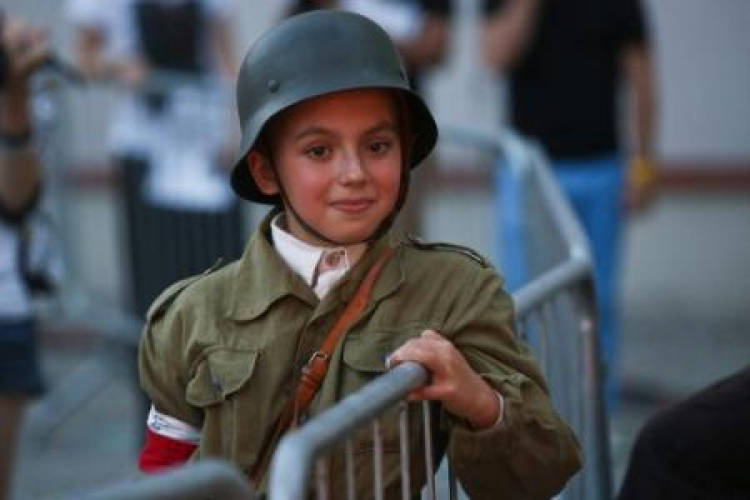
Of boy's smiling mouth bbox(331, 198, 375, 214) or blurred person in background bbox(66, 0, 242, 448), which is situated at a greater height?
boy's smiling mouth bbox(331, 198, 375, 214)

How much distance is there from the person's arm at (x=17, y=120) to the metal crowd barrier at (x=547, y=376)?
140 centimetres

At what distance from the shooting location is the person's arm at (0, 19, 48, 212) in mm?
5414

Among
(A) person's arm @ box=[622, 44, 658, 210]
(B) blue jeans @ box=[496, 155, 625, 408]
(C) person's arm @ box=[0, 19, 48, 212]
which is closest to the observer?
(C) person's arm @ box=[0, 19, 48, 212]

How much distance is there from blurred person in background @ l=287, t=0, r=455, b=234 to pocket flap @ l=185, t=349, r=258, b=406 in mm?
4191

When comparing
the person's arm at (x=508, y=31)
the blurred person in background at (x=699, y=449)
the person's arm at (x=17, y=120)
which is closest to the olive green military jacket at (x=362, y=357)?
the blurred person in background at (x=699, y=449)

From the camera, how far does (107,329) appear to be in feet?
28.3

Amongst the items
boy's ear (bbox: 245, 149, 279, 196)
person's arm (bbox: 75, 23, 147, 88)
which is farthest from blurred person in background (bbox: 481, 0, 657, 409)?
boy's ear (bbox: 245, 149, 279, 196)

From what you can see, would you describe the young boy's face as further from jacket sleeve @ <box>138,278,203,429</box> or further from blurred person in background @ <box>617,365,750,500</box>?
blurred person in background @ <box>617,365,750,500</box>

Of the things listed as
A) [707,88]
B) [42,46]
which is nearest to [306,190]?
[42,46]

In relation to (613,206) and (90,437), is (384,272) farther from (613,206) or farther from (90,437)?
(90,437)

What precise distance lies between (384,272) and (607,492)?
166 cm

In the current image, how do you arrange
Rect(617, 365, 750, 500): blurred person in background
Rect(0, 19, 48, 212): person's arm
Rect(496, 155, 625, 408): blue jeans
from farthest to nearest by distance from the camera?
Rect(496, 155, 625, 408): blue jeans, Rect(0, 19, 48, 212): person's arm, Rect(617, 365, 750, 500): blurred person in background

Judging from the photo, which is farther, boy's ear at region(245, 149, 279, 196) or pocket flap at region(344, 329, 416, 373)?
boy's ear at region(245, 149, 279, 196)

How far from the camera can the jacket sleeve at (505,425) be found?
304 centimetres
